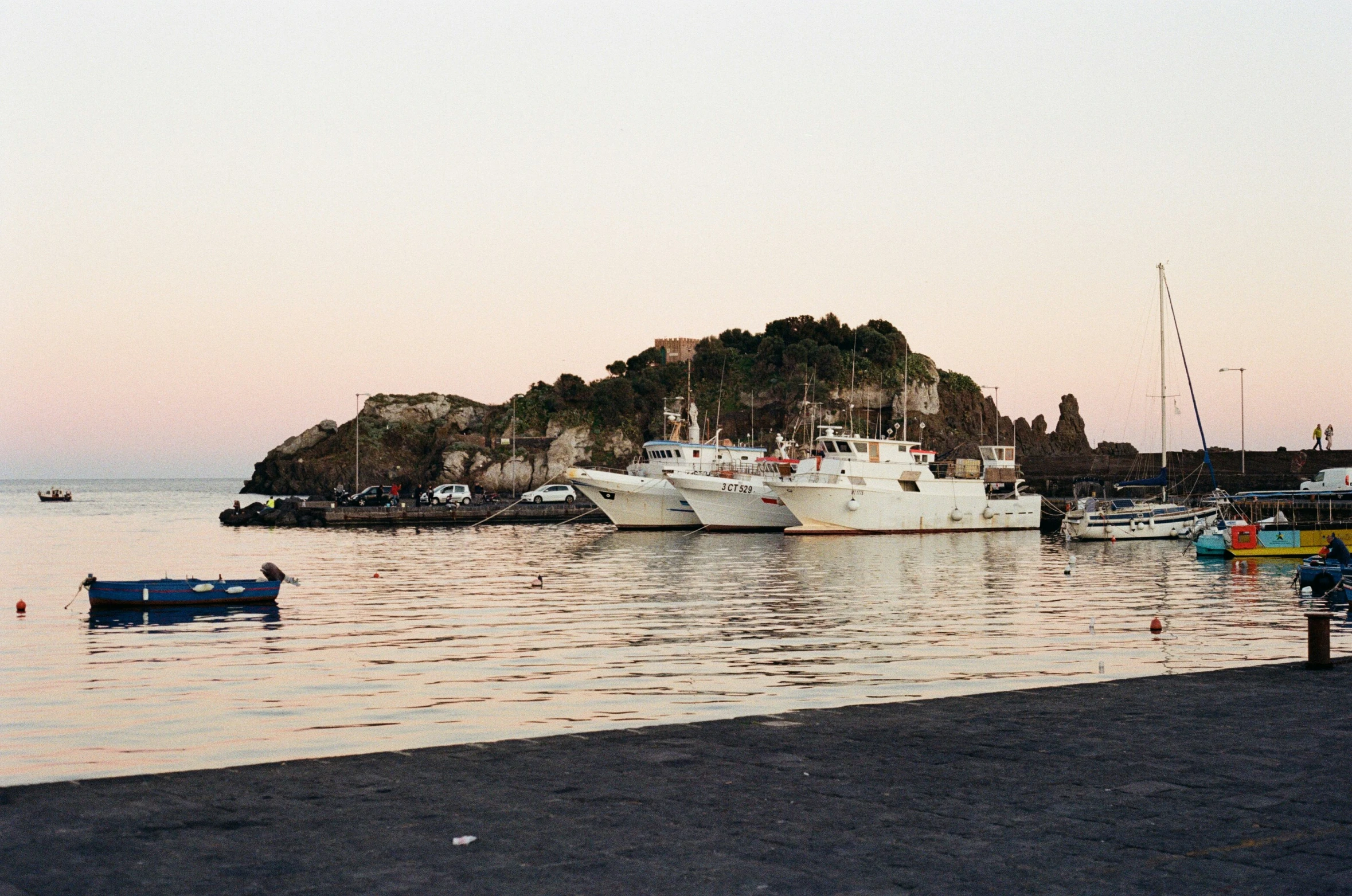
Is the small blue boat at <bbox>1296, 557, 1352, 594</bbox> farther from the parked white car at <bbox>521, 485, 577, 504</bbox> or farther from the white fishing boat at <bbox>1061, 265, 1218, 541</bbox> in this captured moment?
the parked white car at <bbox>521, 485, 577, 504</bbox>

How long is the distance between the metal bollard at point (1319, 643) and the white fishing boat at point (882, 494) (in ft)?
189

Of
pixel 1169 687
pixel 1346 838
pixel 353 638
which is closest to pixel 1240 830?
pixel 1346 838

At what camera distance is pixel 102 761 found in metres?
14.2

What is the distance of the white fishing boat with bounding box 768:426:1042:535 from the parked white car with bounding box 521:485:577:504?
1275 inches

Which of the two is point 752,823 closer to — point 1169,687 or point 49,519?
point 1169,687

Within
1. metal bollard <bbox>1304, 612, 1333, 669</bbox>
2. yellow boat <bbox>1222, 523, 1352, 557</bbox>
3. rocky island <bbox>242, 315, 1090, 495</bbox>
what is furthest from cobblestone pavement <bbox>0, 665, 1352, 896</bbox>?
rocky island <bbox>242, 315, 1090, 495</bbox>

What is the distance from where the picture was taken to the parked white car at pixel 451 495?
101 metres

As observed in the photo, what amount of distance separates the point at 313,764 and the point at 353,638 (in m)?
18.4

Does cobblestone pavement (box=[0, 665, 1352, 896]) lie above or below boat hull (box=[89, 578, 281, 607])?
above

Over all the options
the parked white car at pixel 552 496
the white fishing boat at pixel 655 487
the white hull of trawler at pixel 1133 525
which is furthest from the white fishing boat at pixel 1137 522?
the parked white car at pixel 552 496

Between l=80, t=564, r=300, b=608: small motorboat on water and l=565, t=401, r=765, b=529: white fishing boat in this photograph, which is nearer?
l=80, t=564, r=300, b=608: small motorboat on water

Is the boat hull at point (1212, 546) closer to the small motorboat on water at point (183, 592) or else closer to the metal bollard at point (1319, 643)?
the small motorboat on water at point (183, 592)

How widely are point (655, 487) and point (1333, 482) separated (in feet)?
156

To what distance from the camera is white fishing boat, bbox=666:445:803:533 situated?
76562 millimetres
